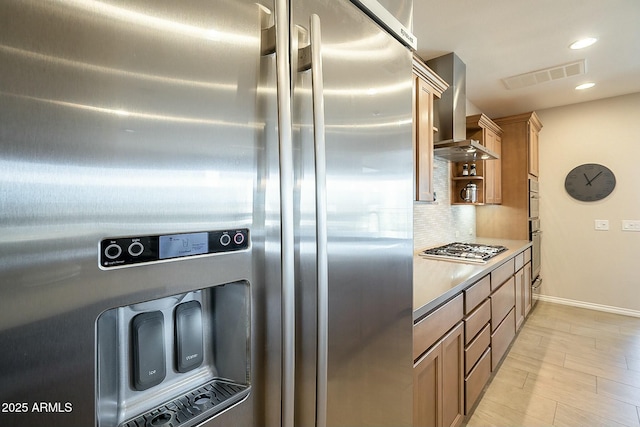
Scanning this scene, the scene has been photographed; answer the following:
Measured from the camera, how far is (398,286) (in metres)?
0.95

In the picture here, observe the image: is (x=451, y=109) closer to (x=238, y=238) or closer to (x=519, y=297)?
(x=519, y=297)

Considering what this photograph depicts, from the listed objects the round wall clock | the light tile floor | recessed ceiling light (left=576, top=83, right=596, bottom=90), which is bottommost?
the light tile floor

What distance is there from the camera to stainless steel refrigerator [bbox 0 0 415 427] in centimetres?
36

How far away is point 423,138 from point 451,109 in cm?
76

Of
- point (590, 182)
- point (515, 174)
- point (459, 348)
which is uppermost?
point (515, 174)

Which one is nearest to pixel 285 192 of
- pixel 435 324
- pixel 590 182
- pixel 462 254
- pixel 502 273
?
pixel 435 324

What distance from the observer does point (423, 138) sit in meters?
2.10

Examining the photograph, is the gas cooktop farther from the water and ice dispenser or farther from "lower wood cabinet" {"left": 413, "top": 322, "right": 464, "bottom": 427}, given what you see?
the water and ice dispenser

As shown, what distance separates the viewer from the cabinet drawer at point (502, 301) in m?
2.19

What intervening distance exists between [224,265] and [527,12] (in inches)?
103

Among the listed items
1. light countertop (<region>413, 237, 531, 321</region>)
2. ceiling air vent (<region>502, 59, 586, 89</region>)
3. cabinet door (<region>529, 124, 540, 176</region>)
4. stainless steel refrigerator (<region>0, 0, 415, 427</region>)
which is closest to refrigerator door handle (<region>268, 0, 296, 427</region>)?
stainless steel refrigerator (<region>0, 0, 415, 427</region>)

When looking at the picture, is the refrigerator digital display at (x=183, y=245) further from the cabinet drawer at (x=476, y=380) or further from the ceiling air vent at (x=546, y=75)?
the ceiling air vent at (x=546, y=75)

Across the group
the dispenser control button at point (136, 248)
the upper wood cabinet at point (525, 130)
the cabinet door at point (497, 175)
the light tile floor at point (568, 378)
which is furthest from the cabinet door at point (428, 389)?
the upper wood cabinet at point (525, 130)

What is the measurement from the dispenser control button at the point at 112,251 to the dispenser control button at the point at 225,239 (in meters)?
0.15
